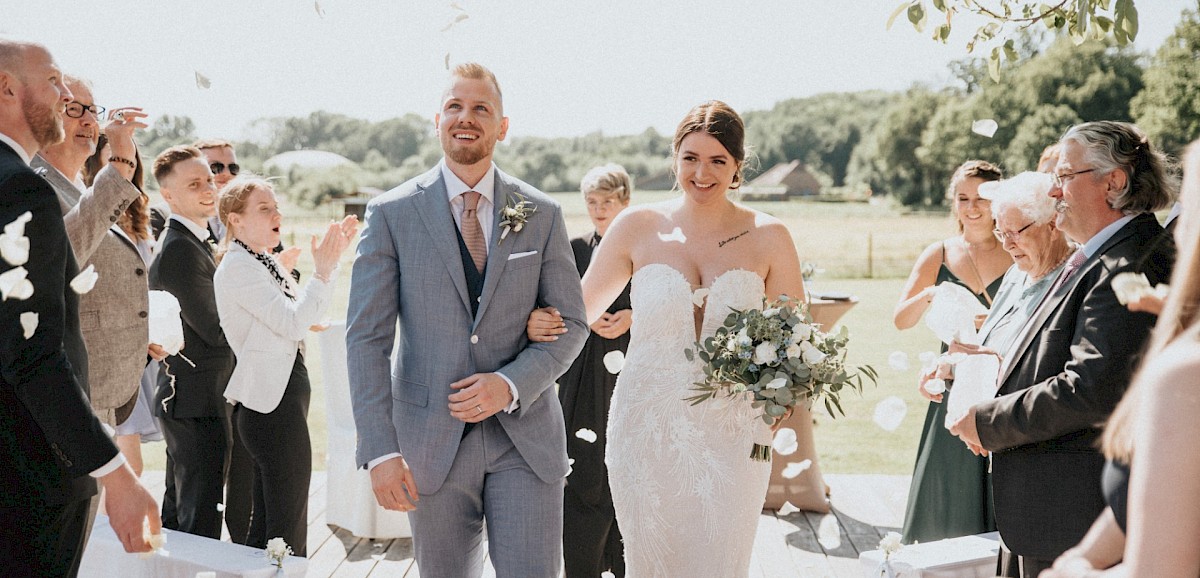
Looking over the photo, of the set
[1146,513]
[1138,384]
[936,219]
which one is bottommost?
[936,219]

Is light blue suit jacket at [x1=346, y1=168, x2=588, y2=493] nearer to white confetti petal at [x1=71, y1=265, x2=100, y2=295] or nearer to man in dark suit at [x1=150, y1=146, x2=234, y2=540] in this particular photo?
white confetti petal at [x1=71, y1=265, x2=100, y2=295]

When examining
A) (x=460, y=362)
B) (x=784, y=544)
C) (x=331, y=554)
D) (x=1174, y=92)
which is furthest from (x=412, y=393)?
(x=1174, y=92)

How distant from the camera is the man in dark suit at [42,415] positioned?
2.30 metres

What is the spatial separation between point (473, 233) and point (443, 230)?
139 millimetres

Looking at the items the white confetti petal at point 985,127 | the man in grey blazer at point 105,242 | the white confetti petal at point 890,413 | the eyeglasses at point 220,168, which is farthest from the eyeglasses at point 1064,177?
the eyeglasses at point 220,168

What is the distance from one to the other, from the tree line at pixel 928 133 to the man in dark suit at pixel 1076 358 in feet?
72.1

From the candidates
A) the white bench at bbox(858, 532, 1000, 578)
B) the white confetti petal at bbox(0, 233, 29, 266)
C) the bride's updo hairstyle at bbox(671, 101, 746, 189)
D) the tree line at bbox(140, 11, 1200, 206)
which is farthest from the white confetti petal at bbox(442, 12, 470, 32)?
the tree line at bbox(140, 11, 1200, 206)

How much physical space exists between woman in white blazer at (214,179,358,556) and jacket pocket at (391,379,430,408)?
4.41ft

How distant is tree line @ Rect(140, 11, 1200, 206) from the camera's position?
27281 millimetres

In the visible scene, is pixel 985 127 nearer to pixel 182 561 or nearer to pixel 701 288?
pixel 701 288

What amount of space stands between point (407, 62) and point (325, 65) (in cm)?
811

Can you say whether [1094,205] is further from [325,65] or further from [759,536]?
[325,65]

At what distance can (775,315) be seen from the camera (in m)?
3.58

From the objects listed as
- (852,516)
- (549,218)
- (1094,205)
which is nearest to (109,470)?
(549,218)
